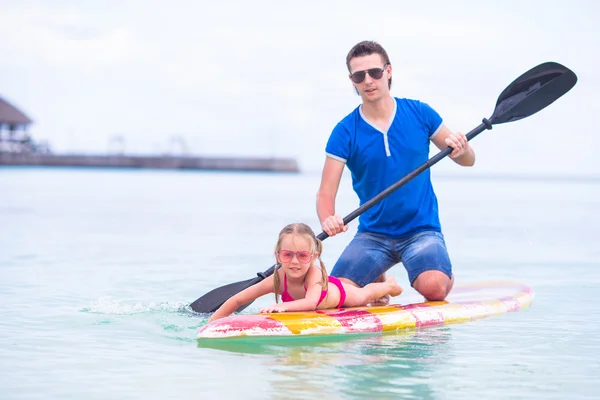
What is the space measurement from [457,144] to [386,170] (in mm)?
495

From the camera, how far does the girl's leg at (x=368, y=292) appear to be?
6.17m

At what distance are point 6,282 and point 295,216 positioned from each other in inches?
459

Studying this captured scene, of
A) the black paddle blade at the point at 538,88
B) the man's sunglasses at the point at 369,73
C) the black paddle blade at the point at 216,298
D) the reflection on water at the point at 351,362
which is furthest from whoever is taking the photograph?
the black paddle blade at the point at 538,88

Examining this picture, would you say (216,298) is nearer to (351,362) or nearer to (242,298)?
(242,298)

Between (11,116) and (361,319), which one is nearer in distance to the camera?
(361,319)

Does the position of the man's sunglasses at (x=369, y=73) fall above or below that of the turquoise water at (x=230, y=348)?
above

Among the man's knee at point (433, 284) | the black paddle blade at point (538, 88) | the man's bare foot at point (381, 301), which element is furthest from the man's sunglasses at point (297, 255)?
the black paddle blade at point (538, 88)

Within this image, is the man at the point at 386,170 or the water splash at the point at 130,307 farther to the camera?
the water splash at the point at 130,307

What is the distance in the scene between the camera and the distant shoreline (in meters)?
76.5

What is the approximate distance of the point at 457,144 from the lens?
605cm

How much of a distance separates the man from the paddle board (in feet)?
0.68

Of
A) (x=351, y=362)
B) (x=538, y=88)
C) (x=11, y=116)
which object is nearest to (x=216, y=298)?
(x=351, y=362)

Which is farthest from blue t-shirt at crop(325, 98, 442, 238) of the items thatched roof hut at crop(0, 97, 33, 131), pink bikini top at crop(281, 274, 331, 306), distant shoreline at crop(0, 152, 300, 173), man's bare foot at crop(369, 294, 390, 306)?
distant shoreline at crop(0, 152, 300, 173)

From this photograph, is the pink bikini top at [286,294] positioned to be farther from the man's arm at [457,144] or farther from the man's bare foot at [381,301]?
the man's arm at [457,144]
